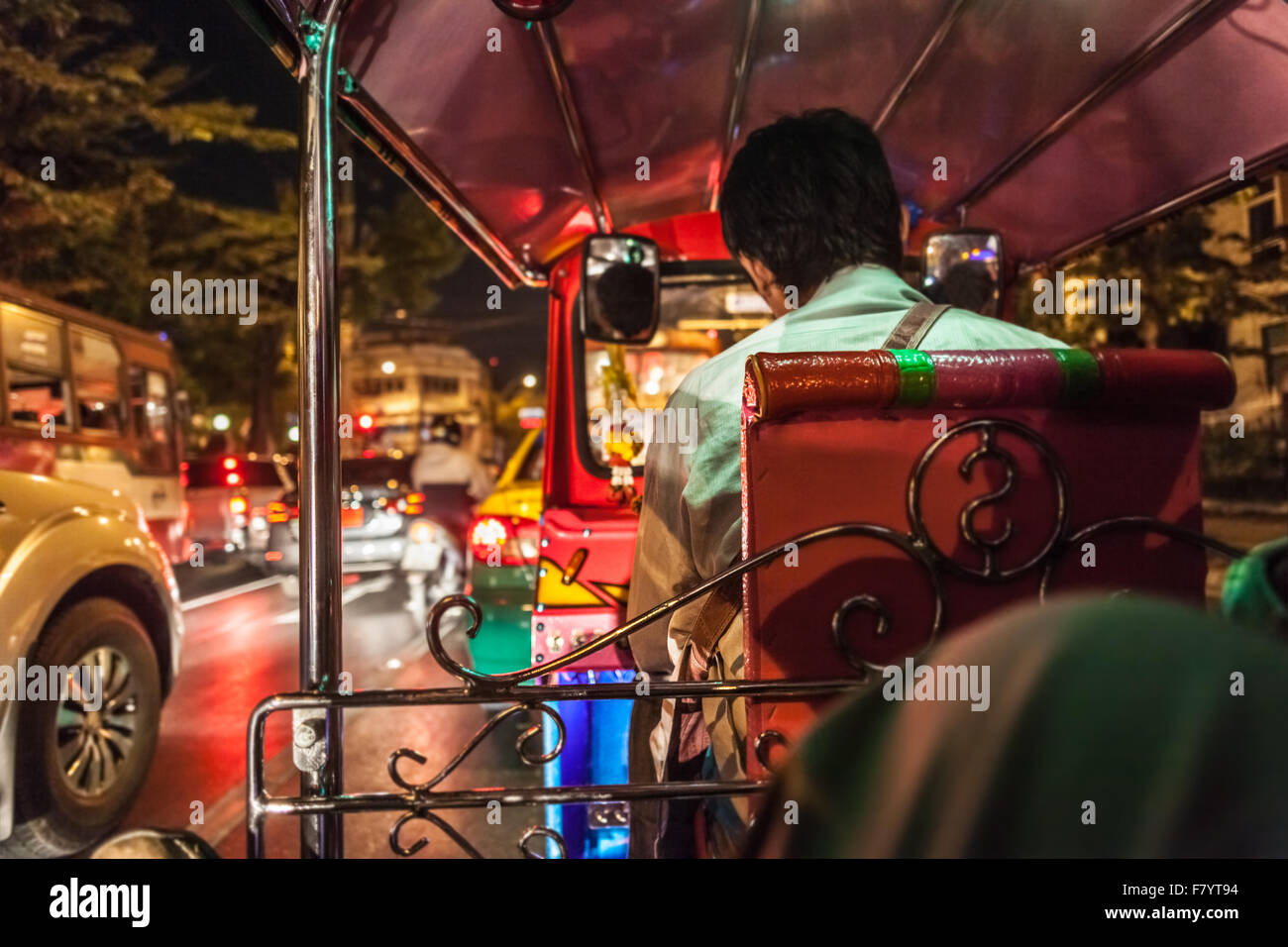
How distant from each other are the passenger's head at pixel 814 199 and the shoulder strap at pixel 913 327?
0.81 feet

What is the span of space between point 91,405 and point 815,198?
9082 millimetres

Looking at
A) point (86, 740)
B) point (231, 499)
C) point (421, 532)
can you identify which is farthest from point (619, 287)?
point (231, 499)

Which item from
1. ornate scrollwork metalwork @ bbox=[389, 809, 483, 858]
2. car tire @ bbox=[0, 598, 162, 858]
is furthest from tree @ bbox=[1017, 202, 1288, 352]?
ornate scrollwork metalwork @ bbox=[389, 809, 483, 858]

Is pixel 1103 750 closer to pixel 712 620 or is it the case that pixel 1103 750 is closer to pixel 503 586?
pixel 712 620

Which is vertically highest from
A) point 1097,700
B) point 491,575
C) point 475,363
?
point 475,363

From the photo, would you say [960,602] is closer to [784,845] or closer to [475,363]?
[784,845]

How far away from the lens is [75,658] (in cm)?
417

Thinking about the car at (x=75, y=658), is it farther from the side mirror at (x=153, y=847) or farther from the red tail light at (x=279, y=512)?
the red tail light at (x=279, y=512)

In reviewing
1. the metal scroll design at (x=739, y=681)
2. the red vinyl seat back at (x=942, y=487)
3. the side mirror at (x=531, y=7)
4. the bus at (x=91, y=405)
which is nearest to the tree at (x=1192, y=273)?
the bus at (x=91, y=405)

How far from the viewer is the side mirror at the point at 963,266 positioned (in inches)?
133

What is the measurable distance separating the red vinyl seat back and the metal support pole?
0.81 metres

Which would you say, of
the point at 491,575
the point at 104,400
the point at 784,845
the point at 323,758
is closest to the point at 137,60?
the point at 104,400
